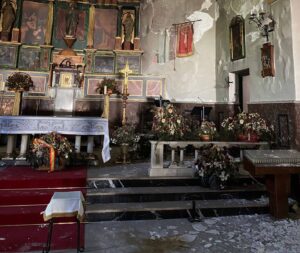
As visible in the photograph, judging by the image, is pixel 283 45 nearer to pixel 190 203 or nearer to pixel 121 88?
pixel 190 203

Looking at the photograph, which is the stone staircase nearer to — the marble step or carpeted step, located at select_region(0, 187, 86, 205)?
the marble step

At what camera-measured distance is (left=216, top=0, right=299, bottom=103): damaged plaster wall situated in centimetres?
564

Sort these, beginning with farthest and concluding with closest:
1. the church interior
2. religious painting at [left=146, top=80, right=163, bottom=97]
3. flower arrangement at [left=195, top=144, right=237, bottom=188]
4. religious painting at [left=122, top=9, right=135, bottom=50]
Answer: religious painting at [left=122, top=9, right=135, bottom=50] < religious painting at [left=146, top=80, right=163, bottom=97] < flower arrangement at [left=195, top=144, right=237, bottom=188] < the church interior

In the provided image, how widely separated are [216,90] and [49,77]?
21.9 feet

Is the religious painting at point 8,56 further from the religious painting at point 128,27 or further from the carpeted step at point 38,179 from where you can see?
the carpeted step at point 38,179

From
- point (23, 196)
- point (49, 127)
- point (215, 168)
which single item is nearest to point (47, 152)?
point (49, 127)

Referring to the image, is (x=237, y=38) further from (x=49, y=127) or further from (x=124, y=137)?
(x=49, y=127)

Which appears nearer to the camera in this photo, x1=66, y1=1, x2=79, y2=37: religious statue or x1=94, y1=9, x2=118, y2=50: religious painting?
x1=66, y1=1, x2=79, y2=37: religious statue

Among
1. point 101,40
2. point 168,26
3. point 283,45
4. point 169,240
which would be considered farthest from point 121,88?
point 169,240

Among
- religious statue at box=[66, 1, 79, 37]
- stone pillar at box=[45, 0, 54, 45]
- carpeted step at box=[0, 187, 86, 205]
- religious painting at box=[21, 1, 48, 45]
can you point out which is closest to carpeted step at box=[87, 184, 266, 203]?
carpeted step at box=[0, 187, 86, 205]

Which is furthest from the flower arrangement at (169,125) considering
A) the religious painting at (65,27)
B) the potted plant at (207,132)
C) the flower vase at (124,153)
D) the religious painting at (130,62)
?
the religious painting at (65,27)

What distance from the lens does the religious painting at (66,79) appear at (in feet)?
27.0

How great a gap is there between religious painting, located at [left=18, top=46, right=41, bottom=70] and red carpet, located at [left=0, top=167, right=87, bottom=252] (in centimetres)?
561

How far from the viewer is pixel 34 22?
9461 millimetres
